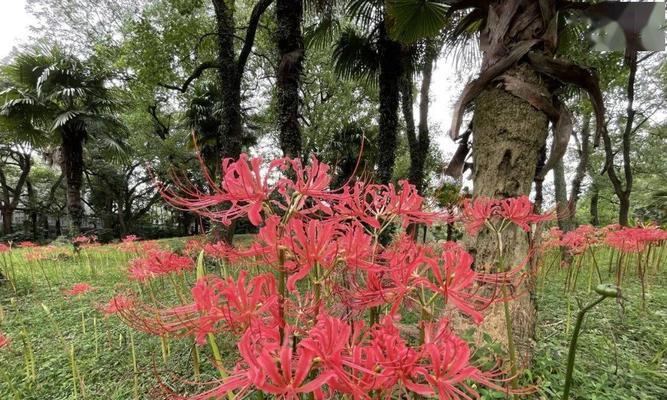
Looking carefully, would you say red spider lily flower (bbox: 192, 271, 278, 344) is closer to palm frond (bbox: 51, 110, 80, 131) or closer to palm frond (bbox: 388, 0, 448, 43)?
palm frond (bbox: 388, 0, 448, 43)

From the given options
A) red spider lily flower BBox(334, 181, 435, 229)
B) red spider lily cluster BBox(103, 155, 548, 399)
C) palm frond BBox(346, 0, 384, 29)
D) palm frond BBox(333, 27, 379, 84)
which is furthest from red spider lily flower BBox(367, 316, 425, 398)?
palm frond BBox(333, 27, 379, 84)

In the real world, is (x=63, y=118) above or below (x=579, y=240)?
above

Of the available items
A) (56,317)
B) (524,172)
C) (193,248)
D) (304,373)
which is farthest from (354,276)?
(56,317)

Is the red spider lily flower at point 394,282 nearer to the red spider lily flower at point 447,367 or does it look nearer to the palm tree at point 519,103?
the red spider lily flower at point 447,367

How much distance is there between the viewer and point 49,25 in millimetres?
12031

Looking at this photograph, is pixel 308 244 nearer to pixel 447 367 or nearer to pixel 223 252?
pixel 447 367

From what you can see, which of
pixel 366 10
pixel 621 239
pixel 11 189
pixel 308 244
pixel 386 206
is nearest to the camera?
pixel 308 244

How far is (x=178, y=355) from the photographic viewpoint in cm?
230

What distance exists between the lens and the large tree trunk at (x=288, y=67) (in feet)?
12.9

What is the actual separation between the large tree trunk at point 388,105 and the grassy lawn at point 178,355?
2731mm

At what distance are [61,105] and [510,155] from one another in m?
9.23

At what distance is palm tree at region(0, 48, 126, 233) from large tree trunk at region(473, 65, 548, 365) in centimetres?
793

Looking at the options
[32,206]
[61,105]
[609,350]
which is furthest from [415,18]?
[32,206]

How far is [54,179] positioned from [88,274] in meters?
17.2
